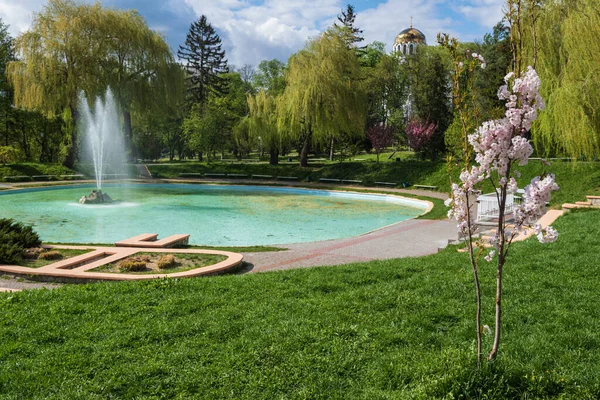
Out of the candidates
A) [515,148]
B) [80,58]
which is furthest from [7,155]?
[515,148]

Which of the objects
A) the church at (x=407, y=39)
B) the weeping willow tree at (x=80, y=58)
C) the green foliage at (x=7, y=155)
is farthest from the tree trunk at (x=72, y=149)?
the church at (x=407, y=39)

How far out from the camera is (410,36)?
316ft

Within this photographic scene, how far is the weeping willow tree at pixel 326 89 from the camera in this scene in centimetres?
3319

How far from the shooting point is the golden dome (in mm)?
95994

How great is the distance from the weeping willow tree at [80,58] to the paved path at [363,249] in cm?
2692

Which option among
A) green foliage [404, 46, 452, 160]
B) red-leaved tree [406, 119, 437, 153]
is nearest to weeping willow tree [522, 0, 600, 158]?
red-leaved tree [406, 119, 437, 153]

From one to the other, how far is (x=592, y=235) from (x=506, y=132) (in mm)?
8179

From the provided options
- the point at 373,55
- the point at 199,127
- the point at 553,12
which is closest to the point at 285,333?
the point at 553,12

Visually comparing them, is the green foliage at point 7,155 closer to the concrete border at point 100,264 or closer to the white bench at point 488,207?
the concrete border at point 100,264

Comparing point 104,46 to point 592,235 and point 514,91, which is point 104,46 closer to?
point 592,235

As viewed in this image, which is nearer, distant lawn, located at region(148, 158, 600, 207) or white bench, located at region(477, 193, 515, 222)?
white bench, located at region(477, 193, 515, 222)

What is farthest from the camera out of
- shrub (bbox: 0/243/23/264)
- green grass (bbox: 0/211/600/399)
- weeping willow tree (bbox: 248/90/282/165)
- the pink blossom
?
weeping willow tree (bbox: 248/90/282/165)

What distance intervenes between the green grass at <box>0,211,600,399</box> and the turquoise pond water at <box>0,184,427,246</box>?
7.35 metres

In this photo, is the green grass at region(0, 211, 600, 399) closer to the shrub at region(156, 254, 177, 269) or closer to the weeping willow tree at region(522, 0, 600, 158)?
the shrub at region(156, 254, 177, 269)
